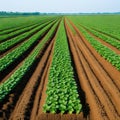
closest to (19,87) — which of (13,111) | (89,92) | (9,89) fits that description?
(9,89)

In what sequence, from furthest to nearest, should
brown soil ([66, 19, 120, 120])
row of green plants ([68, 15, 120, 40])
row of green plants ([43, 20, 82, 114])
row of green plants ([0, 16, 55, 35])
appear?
row of green plants ([0, 16, 55, 35]), row of green plants ([68, 15, 120, 40]), brown soil ([66, 19, 120, 120]), row of green plants ([43, 20, 82, 114])

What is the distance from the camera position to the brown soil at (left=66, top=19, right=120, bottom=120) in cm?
890

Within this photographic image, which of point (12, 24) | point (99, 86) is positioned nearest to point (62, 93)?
point (99, 86)

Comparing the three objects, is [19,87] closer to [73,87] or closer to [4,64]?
[73,87]

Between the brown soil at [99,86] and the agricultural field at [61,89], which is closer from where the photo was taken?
the agricultural field at [61,89]

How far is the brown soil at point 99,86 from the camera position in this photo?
8.90 meters

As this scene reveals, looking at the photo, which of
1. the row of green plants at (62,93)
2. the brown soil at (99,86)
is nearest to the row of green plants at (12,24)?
the brown soil at (99,86)

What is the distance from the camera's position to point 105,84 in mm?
11852

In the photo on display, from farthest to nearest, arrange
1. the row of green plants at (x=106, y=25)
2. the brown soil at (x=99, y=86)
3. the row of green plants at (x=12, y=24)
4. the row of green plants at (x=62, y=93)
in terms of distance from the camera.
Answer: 1. the row of green plants at (x=12, y=24)
2. the row of green plants at (x=106, y=25)
3. the brown soil at (x=99, y=86)
4. the row of green plants at (x=62, y=93)

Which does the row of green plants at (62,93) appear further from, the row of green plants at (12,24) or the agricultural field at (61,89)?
the row of green plants at (12,24)

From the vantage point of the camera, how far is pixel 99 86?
454 inches

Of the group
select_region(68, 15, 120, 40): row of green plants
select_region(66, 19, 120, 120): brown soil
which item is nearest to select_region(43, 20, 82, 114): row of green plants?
select_region(66, 19, 120, 120): brown soil

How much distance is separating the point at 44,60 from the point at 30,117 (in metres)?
8.84

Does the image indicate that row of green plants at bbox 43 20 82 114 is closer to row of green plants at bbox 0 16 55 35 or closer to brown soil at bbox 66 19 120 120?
brown soil at bbox 66 19 120 120
